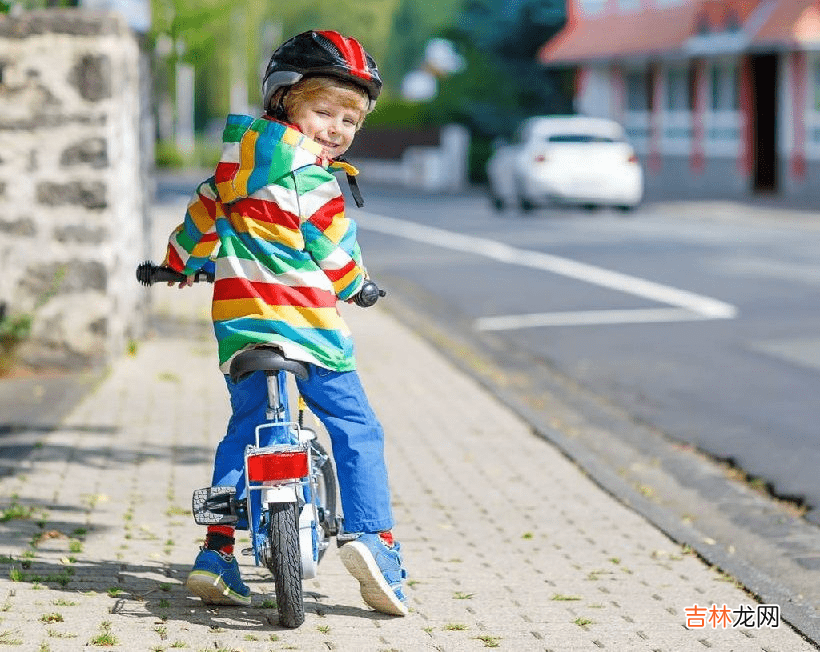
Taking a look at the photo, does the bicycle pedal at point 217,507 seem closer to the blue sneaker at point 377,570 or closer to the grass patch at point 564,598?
the blue sneaker at point 377,570

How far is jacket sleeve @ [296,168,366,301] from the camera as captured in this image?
4848mm

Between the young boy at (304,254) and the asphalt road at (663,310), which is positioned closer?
the young boy at (304,254)

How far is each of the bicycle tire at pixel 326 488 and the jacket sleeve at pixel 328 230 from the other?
1.94 feet

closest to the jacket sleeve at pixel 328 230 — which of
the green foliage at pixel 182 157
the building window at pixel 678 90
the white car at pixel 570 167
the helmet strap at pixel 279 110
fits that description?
the helmet strap at pixel 279 110

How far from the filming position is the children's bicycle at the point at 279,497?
15.5 ft

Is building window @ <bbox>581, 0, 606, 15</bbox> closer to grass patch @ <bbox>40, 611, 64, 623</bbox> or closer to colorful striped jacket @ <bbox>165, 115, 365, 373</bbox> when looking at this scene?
colorful striped jacket @ <bbox>165, 115, 365, 373</bbox>

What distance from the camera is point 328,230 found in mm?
4867

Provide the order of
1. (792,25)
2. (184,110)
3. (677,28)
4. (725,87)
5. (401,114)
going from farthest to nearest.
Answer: (184,110) < (401,114) < (677,28) < (725,87) < (792,25)

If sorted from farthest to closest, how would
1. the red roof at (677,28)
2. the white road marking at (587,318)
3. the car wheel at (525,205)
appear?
the red roof at (677,28), the car wheel at (525,205), the white road marking at (587,318)

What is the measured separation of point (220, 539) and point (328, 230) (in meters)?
1.02

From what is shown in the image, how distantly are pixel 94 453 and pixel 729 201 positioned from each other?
28.5 meters

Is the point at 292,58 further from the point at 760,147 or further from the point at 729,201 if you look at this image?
the point at 760,147

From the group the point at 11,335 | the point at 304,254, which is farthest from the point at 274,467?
the point at 11,335

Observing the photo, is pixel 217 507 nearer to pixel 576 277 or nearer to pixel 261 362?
pixel 261 362
